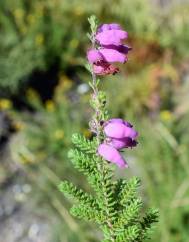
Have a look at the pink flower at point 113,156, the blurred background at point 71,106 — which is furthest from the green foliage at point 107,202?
the blurred background at point 71,106

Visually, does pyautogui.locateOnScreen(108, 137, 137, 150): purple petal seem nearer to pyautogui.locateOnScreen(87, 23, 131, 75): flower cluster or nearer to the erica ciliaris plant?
the erica ciliaris plant

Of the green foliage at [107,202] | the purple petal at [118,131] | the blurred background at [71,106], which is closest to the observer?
the purple petal at [118,131]

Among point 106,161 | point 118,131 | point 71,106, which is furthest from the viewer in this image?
point 71,106

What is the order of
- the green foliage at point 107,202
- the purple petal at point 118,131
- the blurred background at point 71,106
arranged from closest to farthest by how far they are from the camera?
the purple petal at point 118,131
the green foliage at point 107,202
the blurred background at point 71,106

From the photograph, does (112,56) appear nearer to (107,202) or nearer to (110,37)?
(110,37)

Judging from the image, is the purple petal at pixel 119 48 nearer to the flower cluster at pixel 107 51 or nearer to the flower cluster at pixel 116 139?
the flower cluster at pixel 107 51

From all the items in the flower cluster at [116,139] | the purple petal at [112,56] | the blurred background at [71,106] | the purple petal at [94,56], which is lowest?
the flower cluster at [116,139]

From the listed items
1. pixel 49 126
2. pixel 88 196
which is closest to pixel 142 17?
pixel 49 126

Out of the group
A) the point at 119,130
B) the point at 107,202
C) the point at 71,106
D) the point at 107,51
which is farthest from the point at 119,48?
the point at 71,106

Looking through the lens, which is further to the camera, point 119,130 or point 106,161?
point 106,161
